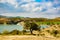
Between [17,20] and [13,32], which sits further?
[17,20]

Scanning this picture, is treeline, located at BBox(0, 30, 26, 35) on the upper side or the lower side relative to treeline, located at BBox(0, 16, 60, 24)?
lower

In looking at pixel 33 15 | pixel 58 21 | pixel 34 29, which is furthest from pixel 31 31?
pixel 58 21

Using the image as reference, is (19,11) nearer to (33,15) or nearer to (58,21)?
(33,15)

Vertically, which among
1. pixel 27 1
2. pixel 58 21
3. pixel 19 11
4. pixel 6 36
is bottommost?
pixel 6 36

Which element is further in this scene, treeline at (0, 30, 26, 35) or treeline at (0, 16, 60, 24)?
treeline at (0, 16, 60, 24)

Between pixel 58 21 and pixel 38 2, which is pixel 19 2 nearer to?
pixel 38 2

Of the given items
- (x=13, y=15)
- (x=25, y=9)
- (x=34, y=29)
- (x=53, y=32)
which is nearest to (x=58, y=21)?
(x=53, y=32)

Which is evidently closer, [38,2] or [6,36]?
[6,36]

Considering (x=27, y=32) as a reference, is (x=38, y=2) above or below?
above

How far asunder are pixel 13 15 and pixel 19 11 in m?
0.16

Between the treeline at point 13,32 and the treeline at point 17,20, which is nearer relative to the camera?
the treeline at point 13,32

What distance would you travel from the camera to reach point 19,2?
353 cm

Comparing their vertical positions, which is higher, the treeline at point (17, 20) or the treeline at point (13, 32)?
the treeline at point (17, 20)

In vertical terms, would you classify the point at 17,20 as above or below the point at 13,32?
above
